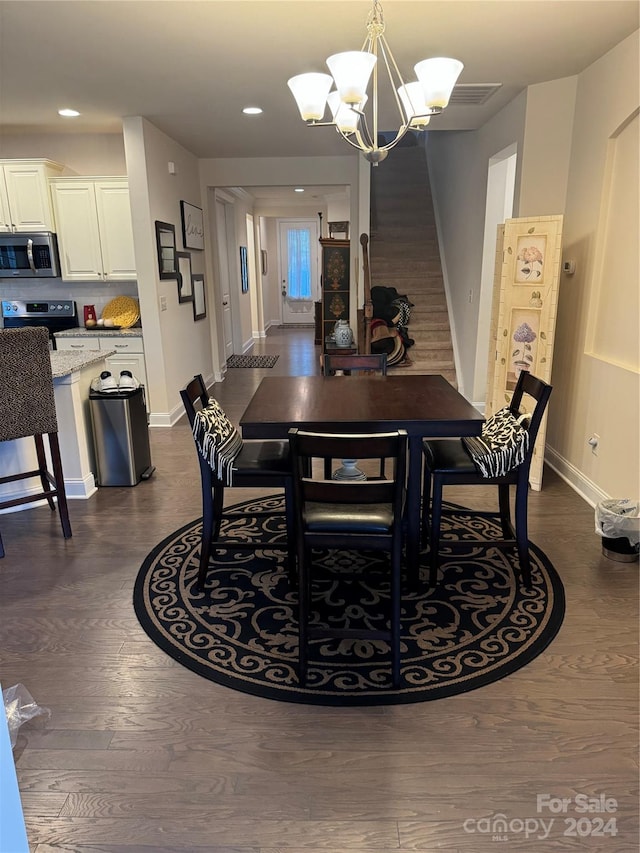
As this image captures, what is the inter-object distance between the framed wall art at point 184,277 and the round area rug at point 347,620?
3.42 meters

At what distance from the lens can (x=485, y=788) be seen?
5.41 feet

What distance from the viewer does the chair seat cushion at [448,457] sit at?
258 cm

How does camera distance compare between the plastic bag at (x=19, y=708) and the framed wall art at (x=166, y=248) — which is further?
the framed wall art at (x=166, y=248)

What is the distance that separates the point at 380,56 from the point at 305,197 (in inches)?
312

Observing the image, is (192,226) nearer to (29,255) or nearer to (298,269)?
(29,255)

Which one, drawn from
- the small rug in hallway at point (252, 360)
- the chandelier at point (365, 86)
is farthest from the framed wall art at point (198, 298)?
the chandelier at point (365, 86)

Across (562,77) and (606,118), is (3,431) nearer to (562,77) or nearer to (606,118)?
(606,118)

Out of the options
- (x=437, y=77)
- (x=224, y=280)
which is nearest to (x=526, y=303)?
(x=437, y=77)

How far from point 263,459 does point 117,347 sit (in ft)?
10.4

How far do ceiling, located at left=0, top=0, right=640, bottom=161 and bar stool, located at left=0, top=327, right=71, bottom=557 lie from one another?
157 centimetres

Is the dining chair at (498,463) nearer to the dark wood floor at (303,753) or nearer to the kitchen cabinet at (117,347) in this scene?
the dark wood floor at (303,753)

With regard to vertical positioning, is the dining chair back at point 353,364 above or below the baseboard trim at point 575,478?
above

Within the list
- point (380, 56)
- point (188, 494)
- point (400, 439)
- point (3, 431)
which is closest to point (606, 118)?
point (380, 56)

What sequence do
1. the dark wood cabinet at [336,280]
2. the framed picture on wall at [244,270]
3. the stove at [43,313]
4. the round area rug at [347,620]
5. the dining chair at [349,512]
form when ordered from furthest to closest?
the framed picture on wall at [244,270]
the dark wood cabinet at [336,280]
the stove at [43,313]
the round area rug at [347,620]
the dining chair at [349,512]
